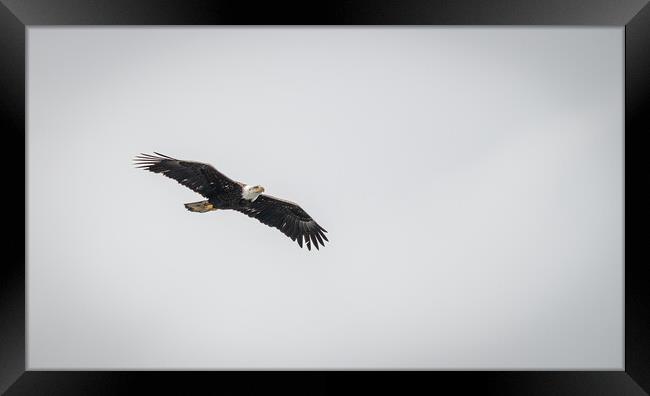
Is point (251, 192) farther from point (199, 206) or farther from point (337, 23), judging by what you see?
point (337, 23)

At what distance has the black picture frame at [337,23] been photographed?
521cm

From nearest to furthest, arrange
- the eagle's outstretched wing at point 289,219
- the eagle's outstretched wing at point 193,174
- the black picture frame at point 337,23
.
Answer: the black picture frame at point 337,23 → the eagle's outstretched wing at point 193,174 → the eagle's outstretched wing at point 289,219

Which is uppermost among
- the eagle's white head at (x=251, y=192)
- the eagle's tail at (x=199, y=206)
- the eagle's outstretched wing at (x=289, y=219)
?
the eagle's white head at (x=251, y=192)

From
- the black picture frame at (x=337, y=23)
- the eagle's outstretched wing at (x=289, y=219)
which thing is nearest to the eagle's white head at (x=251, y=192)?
the eagle's outstretched wing at (x=289, y=219)

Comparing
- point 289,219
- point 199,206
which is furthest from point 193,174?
point 289,219

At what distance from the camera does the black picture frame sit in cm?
521

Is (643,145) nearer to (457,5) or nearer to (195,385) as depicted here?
(457,5)

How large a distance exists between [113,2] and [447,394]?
462 cm

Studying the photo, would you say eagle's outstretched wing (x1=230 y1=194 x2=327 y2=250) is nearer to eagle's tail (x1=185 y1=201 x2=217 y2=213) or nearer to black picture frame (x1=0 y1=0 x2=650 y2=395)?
eagle's tail (x1=185 y1=201 x2=217 y2=213)

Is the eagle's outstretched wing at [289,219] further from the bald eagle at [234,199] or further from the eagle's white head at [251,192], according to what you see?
the eagle's white head at [251,192]

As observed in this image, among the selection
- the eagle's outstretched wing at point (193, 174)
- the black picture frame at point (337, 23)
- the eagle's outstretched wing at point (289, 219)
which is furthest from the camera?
the eagle's outstretched wing at point (289, 219)

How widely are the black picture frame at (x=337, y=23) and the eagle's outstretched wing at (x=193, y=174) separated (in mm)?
1386

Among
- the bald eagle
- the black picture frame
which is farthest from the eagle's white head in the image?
the black picture frame

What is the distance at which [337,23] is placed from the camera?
5.41 m
